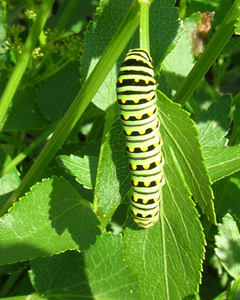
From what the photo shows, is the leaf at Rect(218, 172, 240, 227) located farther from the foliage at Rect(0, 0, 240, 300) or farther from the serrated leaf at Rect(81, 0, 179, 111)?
the serrated leaf at Rect(81, 0, 179, 111)

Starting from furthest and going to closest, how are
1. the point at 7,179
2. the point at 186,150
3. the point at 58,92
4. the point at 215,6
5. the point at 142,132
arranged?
the point at 215,6 < the point at 58,92 < the point at 7,179 < the point at 142,132 < the point at 186,150

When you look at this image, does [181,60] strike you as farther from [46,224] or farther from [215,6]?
[46,224]

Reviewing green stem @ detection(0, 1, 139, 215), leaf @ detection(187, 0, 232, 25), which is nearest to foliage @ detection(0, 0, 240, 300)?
green stem @ detection(0, 1, 139, 215)

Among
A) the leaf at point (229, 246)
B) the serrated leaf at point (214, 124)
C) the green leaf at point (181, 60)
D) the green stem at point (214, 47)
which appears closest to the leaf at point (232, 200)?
the leaf at point (229, 246)

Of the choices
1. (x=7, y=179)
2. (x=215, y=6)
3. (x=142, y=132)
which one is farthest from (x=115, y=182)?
(x=215, y=6)

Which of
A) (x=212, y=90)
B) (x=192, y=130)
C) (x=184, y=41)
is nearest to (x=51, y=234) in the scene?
(x=192, y=130)

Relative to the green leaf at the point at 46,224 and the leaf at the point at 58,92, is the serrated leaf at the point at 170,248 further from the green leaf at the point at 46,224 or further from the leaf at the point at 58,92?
the leaf at the point at 58,92
